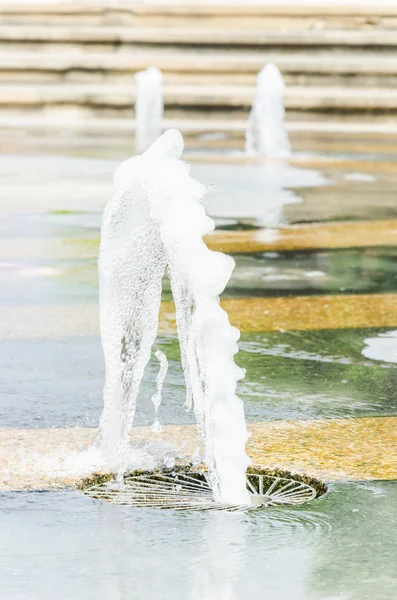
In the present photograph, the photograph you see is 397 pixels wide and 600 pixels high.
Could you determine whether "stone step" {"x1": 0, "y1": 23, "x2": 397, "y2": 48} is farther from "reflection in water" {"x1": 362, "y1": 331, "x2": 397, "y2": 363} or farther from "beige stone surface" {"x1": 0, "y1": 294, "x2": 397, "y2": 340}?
"reflection in water" {"x1": 362, "y1": 331, "x2": 397, "y2": 363}

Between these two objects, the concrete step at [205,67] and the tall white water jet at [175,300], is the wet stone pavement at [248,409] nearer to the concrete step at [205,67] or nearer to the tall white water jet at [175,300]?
the tall white water jet at [175,300]

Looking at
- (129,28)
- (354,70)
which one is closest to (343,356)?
(354,70)

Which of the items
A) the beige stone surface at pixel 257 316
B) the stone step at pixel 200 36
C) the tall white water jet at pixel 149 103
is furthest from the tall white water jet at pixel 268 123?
the beige stone surface at pixel 257 316

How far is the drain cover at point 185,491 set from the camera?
11.7ft

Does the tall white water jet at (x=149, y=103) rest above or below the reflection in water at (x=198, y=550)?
above

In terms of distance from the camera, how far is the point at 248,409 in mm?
4621

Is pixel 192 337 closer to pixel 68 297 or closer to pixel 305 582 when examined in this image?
pixel 305 582

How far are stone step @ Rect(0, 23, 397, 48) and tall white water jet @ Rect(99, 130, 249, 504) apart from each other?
20159mm

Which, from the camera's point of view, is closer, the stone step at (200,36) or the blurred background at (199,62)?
the blurred background at (199,62)

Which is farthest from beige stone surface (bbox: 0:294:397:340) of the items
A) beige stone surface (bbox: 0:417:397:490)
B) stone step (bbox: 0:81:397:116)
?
stone step (bbox: 0:81:397:116)

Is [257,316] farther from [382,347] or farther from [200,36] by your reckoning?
[200,36]

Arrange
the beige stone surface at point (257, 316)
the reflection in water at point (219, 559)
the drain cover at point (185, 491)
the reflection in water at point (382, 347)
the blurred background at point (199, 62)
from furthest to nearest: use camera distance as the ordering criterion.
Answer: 1. the blurred background at point (199, 62)
2. the beige stone surface at point (257, 316)
3. the reflection in water at point (382, 347)
4. the drain cover at point (185, 491)
5. the reflection in water at point (219, 559)

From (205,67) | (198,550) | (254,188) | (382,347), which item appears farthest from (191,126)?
(198,550)

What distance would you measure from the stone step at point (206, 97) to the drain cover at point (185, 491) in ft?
61.5
